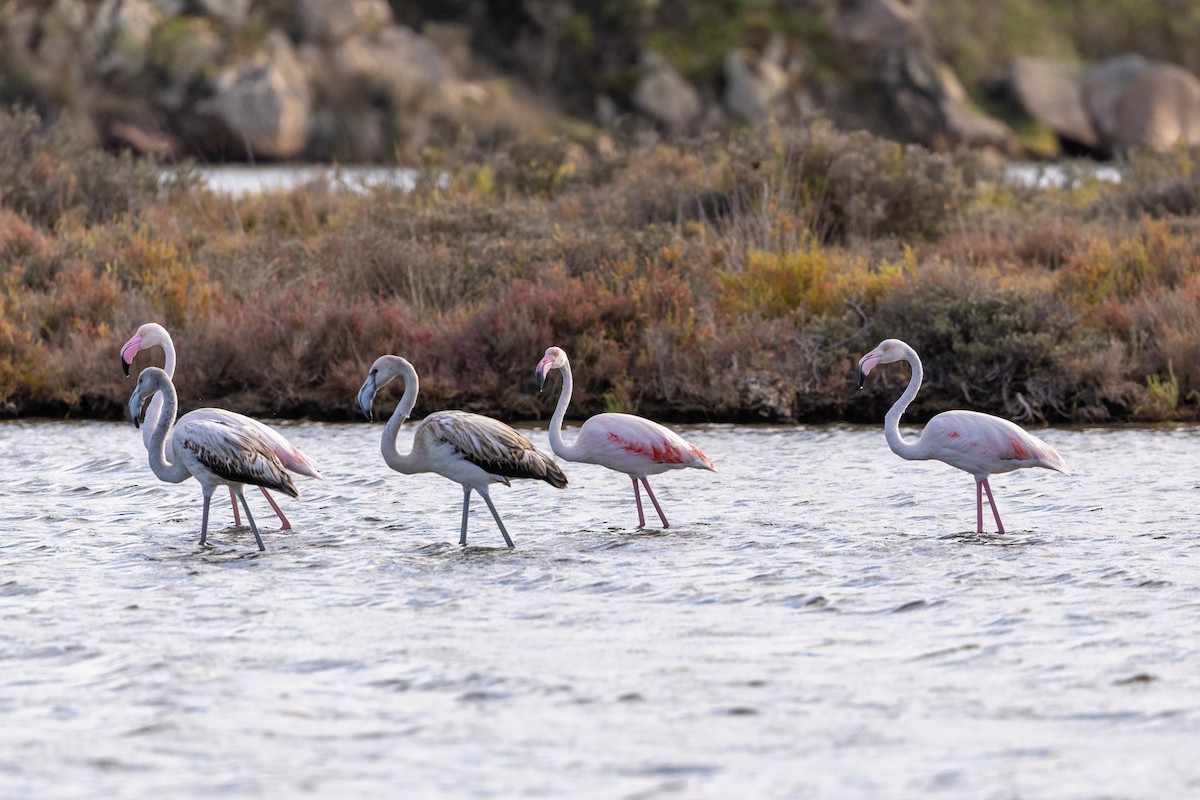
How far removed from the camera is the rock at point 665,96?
51781mm

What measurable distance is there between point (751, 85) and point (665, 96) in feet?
8.54

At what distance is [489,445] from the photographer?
8859 mm

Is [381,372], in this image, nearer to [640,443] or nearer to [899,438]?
[640,443]

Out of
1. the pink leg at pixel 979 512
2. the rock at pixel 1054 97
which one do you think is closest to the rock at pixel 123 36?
the rock at pixel 1054 97

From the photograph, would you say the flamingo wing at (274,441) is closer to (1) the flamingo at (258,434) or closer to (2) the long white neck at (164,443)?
(1) the flamingo at (258,434)

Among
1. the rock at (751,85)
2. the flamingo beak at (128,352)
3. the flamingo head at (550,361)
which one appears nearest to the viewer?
the flamingo head at (550,361)

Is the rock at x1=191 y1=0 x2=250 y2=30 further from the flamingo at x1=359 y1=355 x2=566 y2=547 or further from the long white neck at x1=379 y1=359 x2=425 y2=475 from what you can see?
the flamingo at x1=359 y1=355 x2=566 y2=547

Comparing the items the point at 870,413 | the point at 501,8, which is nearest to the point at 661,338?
the point at 870,413

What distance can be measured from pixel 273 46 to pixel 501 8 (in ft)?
38.3

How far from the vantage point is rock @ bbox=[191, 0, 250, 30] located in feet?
157

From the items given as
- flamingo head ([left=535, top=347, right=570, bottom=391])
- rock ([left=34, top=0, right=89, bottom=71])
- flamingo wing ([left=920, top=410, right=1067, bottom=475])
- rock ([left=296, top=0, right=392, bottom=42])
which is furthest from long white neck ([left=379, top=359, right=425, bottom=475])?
rock ([left=296, top=0, right=392, bottom=42])

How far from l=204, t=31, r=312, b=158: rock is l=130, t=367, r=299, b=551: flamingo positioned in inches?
1418

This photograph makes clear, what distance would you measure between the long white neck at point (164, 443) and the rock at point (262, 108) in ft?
117

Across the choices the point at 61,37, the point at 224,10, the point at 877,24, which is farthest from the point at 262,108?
the point at 877,24
